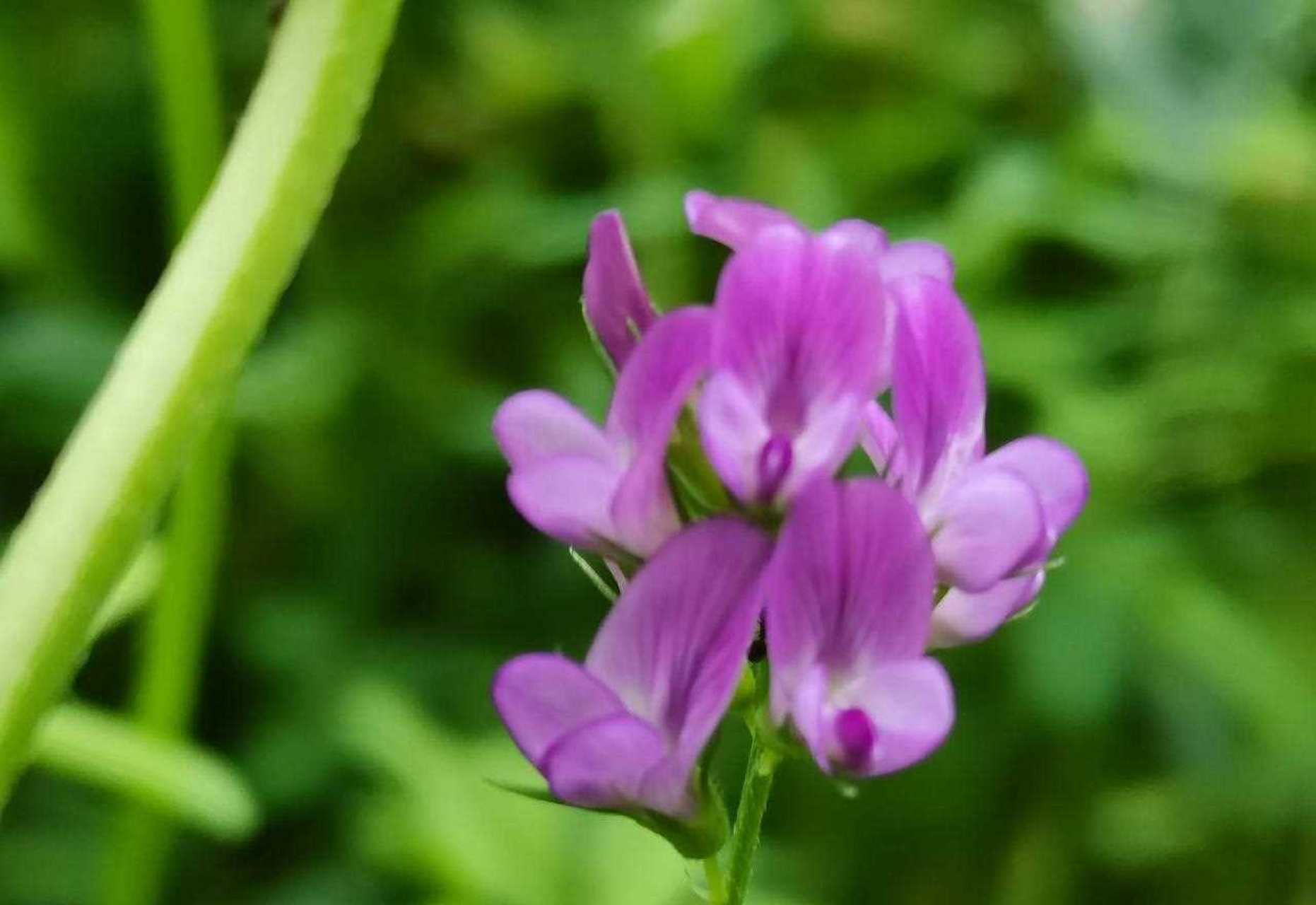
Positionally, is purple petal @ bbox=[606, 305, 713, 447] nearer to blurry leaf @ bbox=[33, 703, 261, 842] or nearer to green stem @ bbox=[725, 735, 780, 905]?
green stem @ bbox=[725, 735, 780, 905]

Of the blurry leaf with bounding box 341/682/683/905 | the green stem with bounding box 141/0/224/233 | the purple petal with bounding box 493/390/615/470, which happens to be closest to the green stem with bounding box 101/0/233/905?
the green stem with bounding box 141/0/224/233

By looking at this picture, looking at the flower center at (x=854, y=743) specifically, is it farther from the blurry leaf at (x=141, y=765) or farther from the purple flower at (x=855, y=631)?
the blurry leaf at (x=141, y=765)

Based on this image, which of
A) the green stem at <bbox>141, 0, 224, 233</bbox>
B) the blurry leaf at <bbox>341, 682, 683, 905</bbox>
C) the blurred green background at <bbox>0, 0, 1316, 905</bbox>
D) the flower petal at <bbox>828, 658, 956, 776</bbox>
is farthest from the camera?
the blurred green background at <bbox>0, 0, 1316, 905</bbox>

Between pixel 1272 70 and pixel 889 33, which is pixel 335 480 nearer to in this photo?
pixel 889 33

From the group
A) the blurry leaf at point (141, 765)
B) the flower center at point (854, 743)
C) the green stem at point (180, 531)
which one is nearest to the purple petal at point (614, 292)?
the flower center at point (854, 743)

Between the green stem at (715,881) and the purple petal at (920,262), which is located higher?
the purple petal at (920,262)

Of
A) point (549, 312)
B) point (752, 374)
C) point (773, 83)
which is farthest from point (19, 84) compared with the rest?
point (752, 374)
